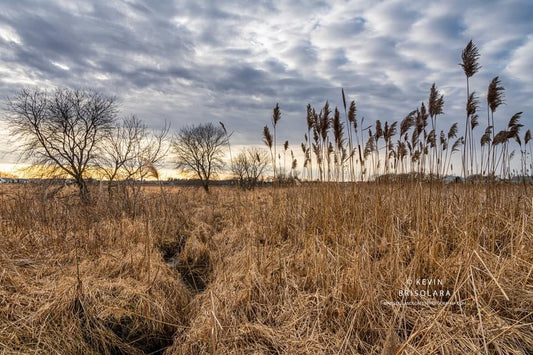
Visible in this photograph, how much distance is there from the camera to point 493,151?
4137mm

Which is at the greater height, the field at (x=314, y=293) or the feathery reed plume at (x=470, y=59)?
the feathery reed plume at (x=470, y=59)

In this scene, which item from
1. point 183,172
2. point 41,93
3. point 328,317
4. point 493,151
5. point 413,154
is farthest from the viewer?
point 183,172

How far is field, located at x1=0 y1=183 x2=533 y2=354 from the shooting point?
2.31 meters

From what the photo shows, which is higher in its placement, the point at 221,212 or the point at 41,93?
the point at 41,93

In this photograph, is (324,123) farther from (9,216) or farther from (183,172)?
(183,172)

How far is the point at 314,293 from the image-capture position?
2.98 meters

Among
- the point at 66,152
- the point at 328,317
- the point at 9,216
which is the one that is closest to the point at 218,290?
the point at 328,317

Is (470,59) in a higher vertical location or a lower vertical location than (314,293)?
higher

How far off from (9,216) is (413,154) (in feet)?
26.0

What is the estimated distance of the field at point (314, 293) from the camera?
2.31 m

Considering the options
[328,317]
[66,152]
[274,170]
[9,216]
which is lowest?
[328,317]

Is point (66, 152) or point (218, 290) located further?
point (66, 152)

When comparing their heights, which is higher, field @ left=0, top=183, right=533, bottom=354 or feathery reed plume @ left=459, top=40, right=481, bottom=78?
feathery reed plume @ left=459, top=40, right=481, bottom=78

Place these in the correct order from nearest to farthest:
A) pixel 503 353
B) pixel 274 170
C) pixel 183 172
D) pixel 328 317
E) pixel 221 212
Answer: pixel 503 353
pixel 328 317
pixel 274 170
pixel 221 212
pixel 183 172
